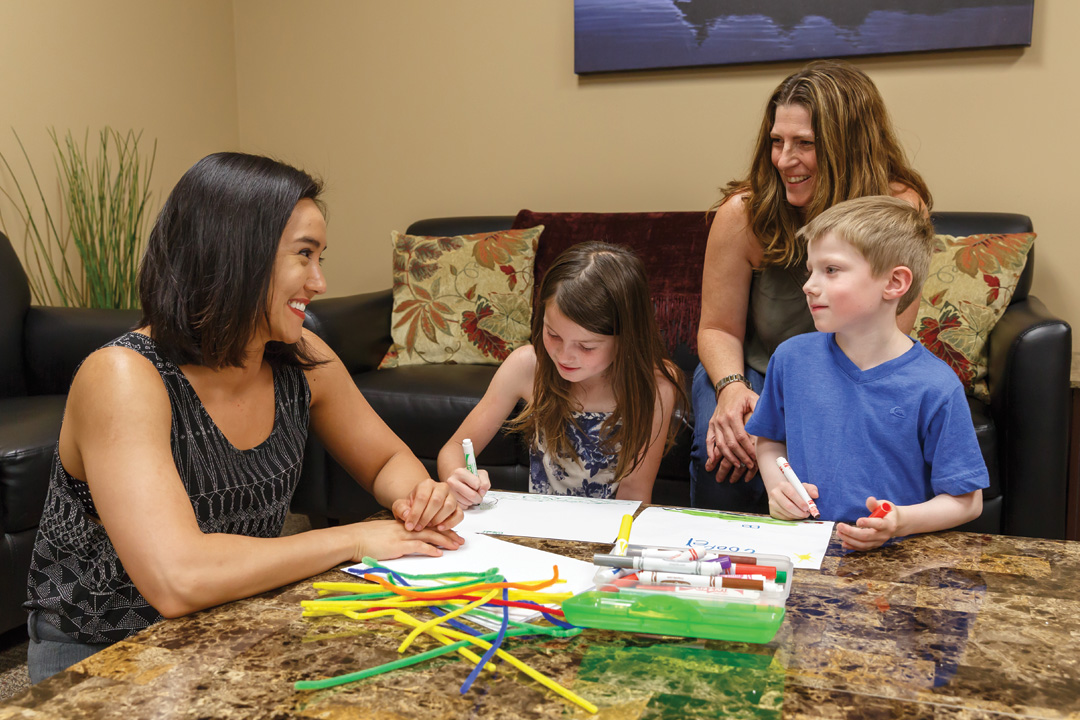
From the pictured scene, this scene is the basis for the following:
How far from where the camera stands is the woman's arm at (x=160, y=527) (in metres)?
0.89

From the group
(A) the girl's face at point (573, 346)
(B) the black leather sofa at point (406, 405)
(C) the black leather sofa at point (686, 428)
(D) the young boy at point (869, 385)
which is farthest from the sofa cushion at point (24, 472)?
(D) the young boy at point (869, 385)

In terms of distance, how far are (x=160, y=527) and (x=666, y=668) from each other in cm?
54

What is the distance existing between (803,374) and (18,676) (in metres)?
1.65

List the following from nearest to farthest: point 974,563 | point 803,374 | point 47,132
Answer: point 974,563 → point 803,374 → point 47,132

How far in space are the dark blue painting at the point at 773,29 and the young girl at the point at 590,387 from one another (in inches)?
63.4

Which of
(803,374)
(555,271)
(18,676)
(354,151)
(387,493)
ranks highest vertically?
(354,151)

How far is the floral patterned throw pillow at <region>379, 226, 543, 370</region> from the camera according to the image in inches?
109

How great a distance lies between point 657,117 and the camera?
10.3 ft

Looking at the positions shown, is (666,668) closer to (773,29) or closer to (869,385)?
(869,385)

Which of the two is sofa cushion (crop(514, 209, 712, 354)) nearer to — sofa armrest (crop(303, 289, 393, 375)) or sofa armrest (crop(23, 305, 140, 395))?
sofa armrest (crop(303, 289, 393, 375))

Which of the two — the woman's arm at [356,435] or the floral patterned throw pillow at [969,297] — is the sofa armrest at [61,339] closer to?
the woman's arm at [356,435]

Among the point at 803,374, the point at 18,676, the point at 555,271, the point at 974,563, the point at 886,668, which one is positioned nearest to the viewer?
the point at 886,668

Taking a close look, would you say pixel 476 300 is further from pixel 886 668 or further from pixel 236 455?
pixel 886 668

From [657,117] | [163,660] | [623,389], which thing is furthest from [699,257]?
[163,660]
